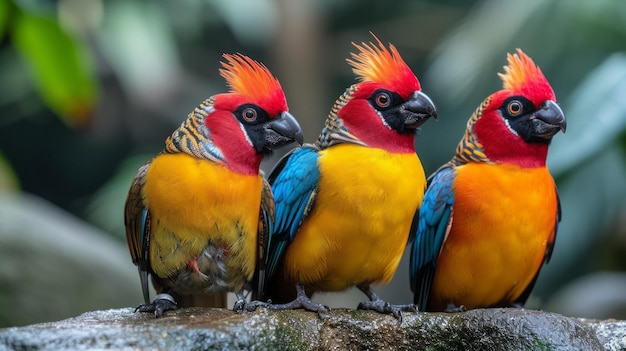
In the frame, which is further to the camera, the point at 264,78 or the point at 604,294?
the point at 604,294

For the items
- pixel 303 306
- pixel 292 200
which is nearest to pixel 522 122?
pixel 292 200

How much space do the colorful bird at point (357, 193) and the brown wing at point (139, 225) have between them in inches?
27.9

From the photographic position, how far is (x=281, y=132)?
177 inches

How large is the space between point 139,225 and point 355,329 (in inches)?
50.3

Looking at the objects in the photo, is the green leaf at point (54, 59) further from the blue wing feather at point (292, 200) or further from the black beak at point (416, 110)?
the black beak at point (416, 110)

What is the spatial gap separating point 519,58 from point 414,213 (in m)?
1.32

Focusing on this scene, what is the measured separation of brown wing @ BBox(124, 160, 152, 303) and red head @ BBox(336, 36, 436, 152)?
3.95 ft

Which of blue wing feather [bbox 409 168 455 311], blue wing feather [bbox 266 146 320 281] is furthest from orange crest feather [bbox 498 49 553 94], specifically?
blue wing feather [bbox 266 146 320 281]

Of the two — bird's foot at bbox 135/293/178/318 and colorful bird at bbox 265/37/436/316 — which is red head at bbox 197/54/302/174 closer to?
colorful bird at bbox 265/37/436/316

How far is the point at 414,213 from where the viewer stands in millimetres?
4723

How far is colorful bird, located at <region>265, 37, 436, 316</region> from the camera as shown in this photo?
4539 millimetres

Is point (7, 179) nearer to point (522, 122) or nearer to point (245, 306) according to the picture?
point (245, 306)

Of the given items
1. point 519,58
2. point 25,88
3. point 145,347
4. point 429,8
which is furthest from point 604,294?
point 25,88

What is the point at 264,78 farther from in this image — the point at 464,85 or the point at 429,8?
the point at 429,8
